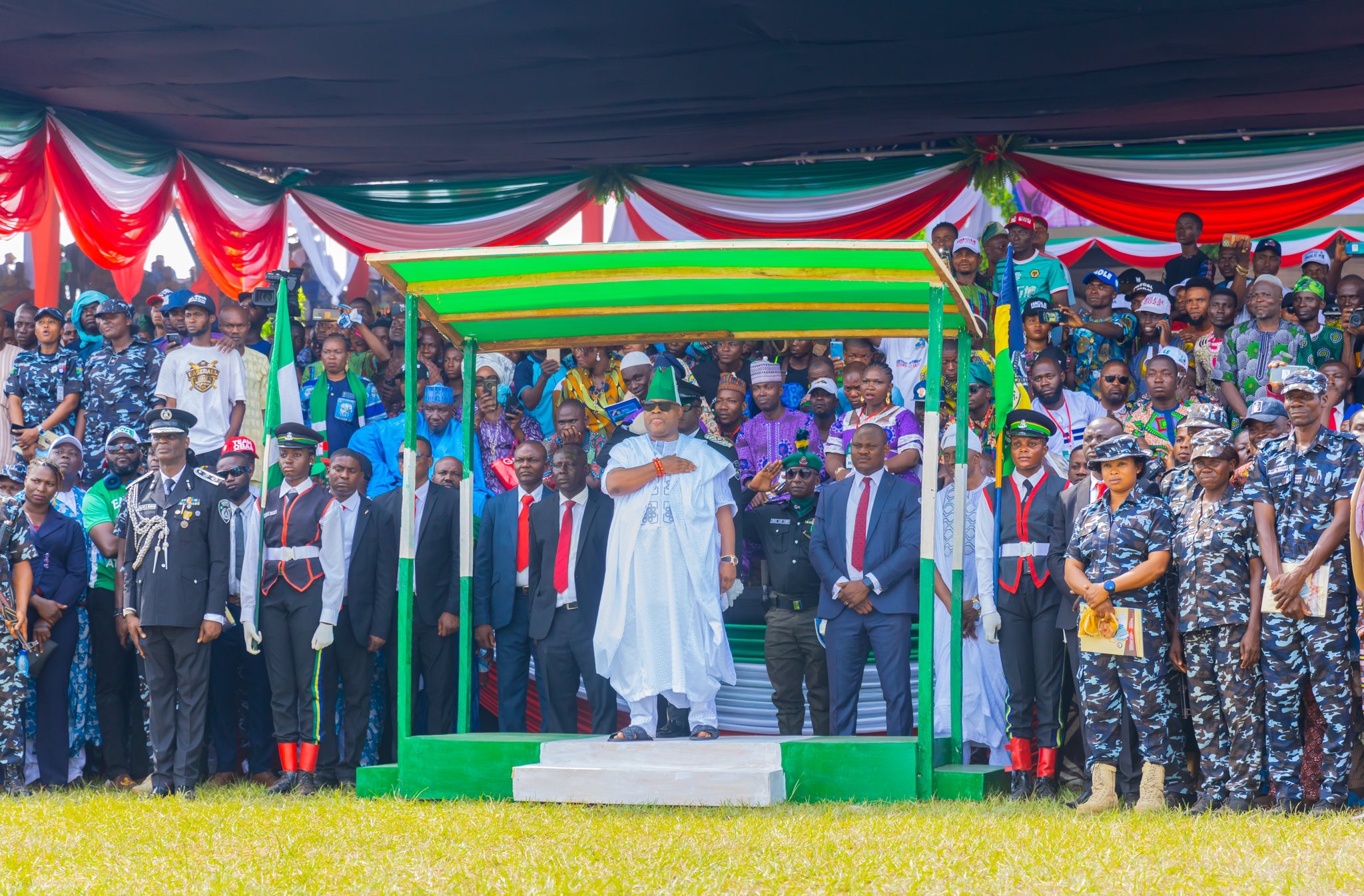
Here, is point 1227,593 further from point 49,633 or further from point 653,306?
point 49,633

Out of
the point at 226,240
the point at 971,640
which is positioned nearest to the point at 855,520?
the point at 971,640

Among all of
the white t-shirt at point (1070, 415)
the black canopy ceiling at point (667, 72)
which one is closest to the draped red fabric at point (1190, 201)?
the black canopy ceiling at point (667, 72)

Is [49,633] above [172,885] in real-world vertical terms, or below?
above

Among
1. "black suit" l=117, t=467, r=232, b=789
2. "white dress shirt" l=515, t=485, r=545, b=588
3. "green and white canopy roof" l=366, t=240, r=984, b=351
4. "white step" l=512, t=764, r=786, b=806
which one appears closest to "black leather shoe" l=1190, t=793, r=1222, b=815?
"white step" l=512, t=764, r=786, b=806

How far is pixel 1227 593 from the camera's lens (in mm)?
7020

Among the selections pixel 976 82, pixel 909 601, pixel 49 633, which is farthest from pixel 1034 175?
pixel 49 633

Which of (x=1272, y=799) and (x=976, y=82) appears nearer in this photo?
(x=1272, y=799)

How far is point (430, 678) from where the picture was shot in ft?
30.6

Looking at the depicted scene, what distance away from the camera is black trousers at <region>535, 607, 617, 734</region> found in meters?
8.88

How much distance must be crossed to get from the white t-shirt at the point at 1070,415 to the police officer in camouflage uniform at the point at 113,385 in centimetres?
675

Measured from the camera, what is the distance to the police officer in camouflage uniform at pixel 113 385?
1149 centimetres

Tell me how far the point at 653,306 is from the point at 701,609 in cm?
175

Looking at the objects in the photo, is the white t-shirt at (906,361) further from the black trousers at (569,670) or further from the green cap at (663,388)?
the black trousers at (569,670)

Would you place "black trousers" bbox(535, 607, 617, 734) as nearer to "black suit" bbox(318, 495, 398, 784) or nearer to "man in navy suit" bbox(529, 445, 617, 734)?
"man in navy suit" bbox(529, 445, 617, 734)
